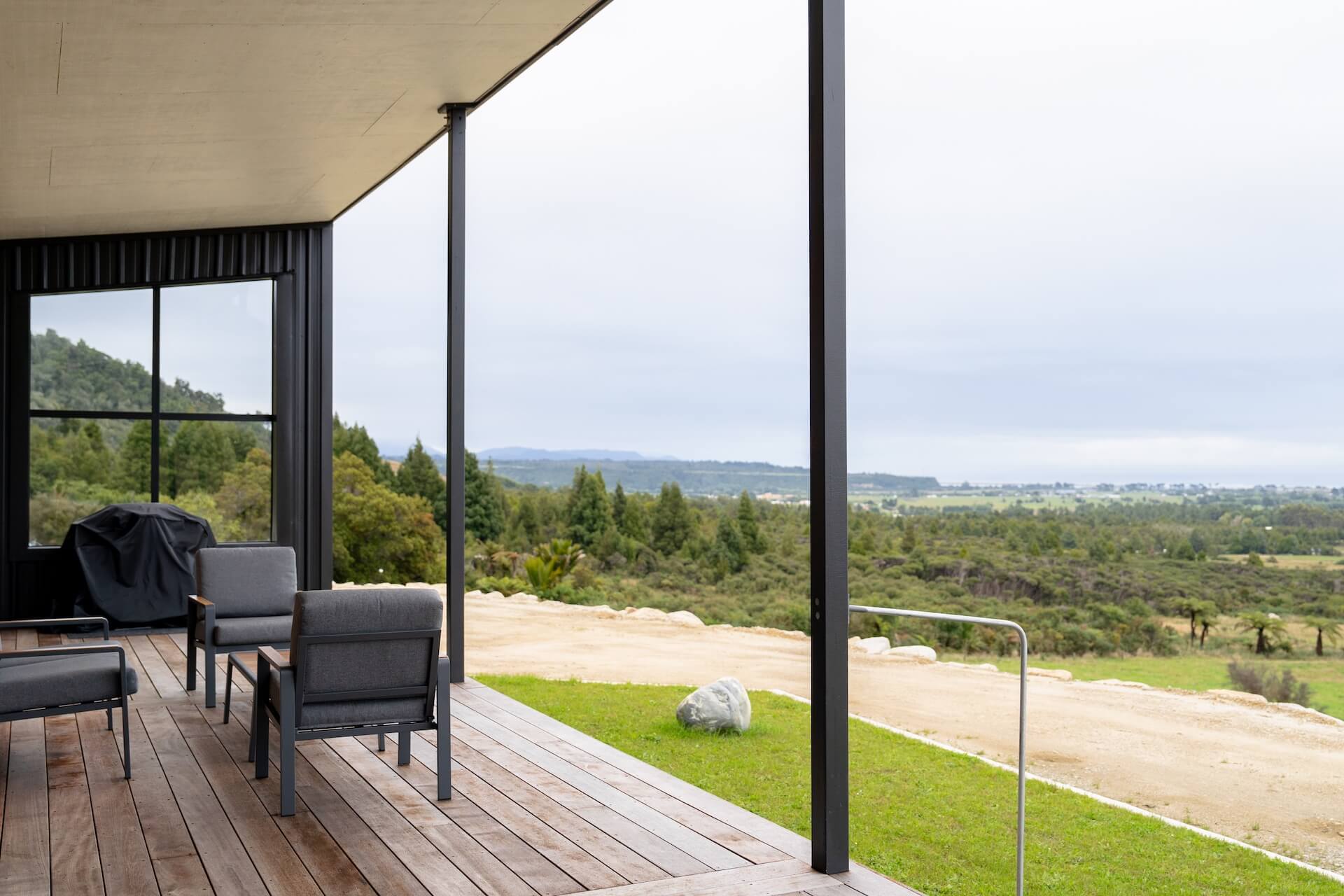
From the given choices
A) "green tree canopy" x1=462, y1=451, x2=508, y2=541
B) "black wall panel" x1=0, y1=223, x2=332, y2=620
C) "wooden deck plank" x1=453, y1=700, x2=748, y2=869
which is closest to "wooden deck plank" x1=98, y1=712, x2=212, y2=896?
"wooden deck plank" x1=453, y1=700, x2=748, y2=869

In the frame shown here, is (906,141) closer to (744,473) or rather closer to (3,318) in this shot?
(744,473)

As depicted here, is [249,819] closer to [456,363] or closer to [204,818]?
[204,818]

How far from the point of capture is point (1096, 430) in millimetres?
26609

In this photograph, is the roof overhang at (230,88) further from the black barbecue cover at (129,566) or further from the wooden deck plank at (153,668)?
the wooden deck plank at (153,668)

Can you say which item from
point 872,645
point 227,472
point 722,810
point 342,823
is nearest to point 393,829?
point 342,823

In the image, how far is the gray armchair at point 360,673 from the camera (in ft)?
12.5

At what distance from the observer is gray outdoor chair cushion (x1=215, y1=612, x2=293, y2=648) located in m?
5.62

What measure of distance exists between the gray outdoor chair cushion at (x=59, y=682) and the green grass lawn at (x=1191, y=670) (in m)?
17.4

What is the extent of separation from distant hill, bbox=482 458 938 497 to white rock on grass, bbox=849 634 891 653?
6708 millimetres

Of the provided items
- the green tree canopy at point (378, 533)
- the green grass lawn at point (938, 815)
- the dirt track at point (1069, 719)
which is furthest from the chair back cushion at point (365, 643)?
the green tree canopy at point (378, 533)

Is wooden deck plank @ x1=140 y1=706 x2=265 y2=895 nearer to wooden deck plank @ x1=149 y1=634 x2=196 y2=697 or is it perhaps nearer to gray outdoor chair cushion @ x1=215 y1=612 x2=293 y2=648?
gray outdoor chair cushion @ x1=215 y1=612 x2=293 y2=648

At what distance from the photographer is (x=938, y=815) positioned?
10023 mm

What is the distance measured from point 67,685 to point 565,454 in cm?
2495

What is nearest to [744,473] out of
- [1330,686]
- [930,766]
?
[1330,686]
